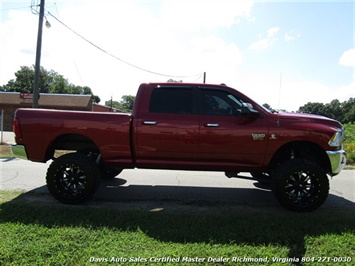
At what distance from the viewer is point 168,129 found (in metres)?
4.86

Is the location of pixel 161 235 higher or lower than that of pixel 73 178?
lower

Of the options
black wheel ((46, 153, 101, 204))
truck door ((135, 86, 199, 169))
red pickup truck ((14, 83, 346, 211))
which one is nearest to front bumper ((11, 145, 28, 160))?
red pickup truck ((14, 83, 346, 211))

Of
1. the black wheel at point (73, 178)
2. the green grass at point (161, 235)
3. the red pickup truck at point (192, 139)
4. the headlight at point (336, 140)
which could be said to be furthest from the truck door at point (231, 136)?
the black wheel at point (73, 178)

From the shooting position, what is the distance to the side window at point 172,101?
501 cm

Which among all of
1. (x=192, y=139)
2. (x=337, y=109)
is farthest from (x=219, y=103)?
(x=337, y=109)

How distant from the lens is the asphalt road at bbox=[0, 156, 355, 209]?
548 cm

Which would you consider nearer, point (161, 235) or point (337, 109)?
point (161, 235)

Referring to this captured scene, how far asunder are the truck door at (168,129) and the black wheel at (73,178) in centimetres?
83

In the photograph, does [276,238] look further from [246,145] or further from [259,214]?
[246,145]

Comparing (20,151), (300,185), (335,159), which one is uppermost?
(335,159)

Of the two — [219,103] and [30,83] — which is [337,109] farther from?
[219,103]

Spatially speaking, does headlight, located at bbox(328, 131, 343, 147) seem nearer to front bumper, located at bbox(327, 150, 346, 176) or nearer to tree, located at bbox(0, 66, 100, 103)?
front bumper, located at bbox(327, 150, 346, 176)

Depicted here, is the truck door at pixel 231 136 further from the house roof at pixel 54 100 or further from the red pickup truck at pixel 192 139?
the house roof at pixel 54 100

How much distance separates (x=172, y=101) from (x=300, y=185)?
2.53 meters
